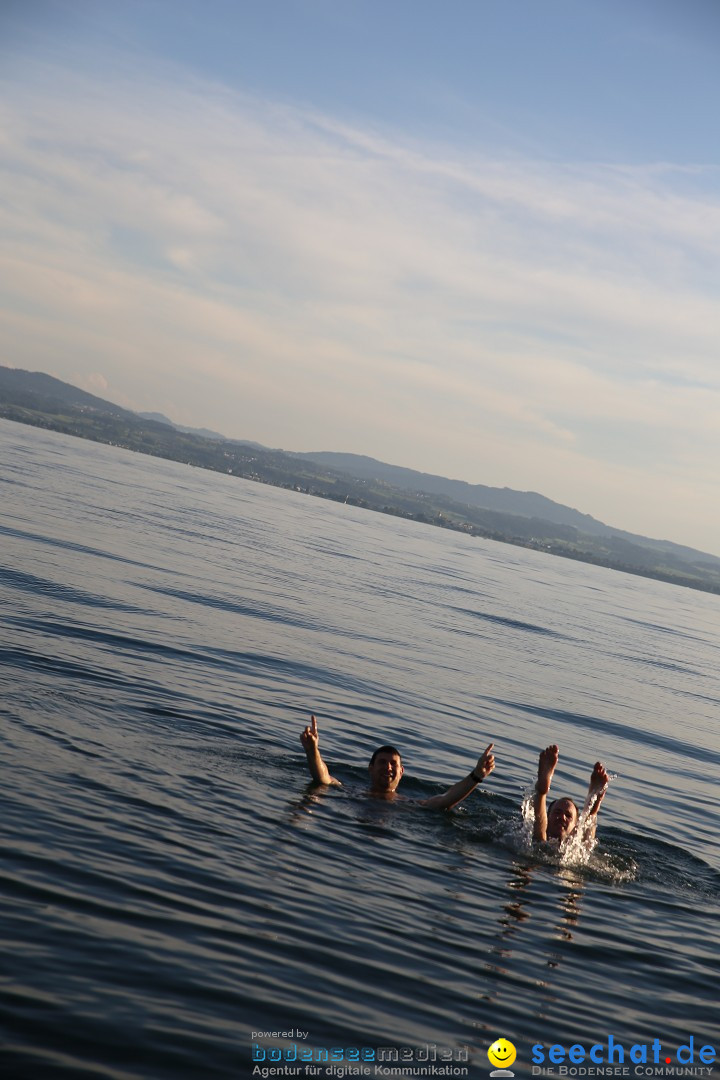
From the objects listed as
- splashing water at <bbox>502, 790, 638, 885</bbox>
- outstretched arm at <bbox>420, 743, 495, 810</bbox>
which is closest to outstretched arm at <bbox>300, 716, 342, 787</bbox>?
outstretched arm at <bbox>420, 743, 495, 810</bbox>

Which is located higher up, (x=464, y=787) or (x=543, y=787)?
(x=543, y=787)

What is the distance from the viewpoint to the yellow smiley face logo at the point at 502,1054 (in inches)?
279

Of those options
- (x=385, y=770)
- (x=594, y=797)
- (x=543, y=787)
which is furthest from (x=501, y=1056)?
(x=385, y=770)

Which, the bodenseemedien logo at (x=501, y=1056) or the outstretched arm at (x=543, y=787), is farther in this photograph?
the outstretched arm at (x=543, y=787)

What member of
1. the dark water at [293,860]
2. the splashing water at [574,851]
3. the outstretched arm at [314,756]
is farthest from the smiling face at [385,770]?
the splashing water at [574,851]

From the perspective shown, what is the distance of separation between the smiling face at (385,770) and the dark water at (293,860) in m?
0.27

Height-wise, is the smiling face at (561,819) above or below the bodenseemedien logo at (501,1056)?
above

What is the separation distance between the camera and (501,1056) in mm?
7188

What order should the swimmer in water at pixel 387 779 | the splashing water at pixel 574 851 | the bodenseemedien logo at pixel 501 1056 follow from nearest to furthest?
1. the bodenseemedien logo at pixel 501 1056
2. the splashing water at pixel 574 851
3. the swimmer in water at pixel 387 779

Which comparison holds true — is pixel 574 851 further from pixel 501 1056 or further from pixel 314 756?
pixel 501 1056

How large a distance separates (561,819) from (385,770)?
247 cm

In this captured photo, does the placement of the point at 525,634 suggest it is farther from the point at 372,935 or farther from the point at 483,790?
the point at 372,935

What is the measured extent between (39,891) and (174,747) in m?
5.39

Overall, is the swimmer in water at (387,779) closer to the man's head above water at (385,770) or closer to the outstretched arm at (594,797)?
the man's head above water at (385,770)
